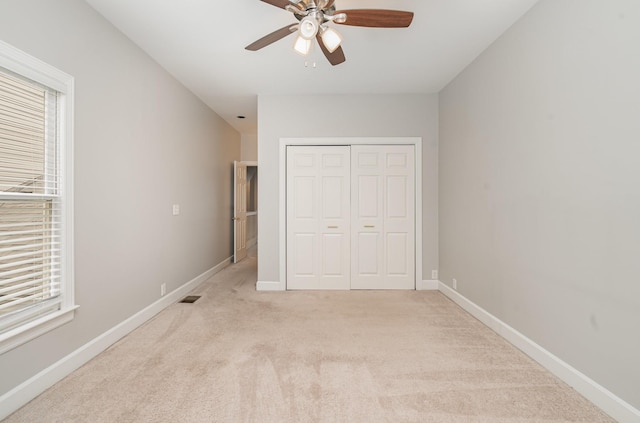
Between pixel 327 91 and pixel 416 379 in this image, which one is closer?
pixel 416 379

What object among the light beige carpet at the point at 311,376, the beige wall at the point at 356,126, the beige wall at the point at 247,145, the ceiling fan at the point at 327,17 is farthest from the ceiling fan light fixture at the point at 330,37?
the beige wall at the point at 247,145

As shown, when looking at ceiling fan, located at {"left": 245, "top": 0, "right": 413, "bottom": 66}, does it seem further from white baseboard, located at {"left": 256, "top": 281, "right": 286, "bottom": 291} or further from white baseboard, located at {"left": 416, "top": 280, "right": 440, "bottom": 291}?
white baseboard, located at {"left": 416, "top": 280, "right": 440, "bottom": 291}

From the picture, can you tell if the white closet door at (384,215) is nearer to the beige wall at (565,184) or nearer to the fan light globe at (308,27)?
the beige wall at (565,184)

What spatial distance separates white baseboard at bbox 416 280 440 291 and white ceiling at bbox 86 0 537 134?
8.47 feet

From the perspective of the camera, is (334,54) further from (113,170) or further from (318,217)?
(318,217)

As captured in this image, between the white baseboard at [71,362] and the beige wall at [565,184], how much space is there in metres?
3.34

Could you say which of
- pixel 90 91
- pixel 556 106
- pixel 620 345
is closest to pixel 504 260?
pixel 620 345

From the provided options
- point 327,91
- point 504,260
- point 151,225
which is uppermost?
point 327,91

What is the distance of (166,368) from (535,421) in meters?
2.30

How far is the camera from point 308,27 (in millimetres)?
1880

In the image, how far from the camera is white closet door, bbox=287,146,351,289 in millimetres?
4125

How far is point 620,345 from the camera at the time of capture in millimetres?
1613

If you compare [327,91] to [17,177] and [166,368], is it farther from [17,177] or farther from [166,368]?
[166,368]

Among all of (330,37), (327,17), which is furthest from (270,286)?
(327,17)
